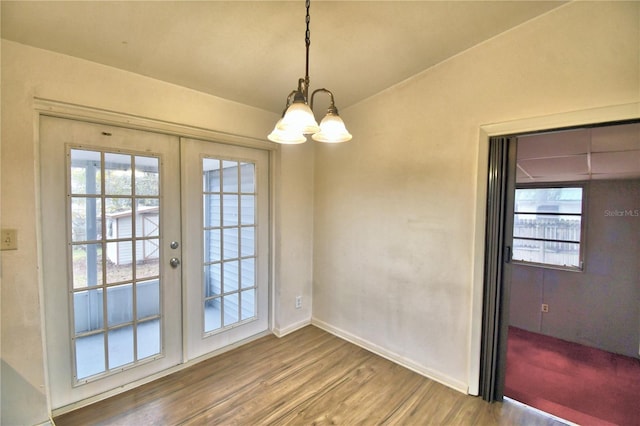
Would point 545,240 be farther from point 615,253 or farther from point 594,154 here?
point 594,154

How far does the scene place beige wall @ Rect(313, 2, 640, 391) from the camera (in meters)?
1.60

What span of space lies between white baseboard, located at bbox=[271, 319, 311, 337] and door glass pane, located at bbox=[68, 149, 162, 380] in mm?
1161

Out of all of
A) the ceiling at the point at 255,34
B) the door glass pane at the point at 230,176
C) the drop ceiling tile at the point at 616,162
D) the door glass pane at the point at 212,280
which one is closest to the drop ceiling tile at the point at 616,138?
the drop ceiling tile at the point at 616,162

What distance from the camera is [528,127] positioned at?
179 cm

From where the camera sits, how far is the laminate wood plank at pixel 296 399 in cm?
182

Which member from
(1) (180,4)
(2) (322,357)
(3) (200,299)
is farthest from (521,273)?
(1) (180,4)

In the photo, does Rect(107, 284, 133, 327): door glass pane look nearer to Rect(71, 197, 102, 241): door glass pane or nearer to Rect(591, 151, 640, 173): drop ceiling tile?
Rect(71, 197, 102, 241): door glass pane

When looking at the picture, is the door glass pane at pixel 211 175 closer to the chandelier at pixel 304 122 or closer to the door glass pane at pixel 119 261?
the door glass pane at pixel 119 261

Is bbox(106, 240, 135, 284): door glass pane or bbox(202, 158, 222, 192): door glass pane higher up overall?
bbox(202, 158, 222, 192): door glass pane

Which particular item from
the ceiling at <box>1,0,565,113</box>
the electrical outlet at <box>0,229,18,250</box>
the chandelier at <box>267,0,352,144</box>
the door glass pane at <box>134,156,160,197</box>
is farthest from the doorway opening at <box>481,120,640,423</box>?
the electrical outlet at <box>0,229,18,250</box>

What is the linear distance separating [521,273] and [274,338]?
3.30 m

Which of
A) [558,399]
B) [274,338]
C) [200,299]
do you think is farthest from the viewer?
[274,338]

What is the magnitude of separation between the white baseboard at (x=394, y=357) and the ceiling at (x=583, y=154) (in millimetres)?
2026

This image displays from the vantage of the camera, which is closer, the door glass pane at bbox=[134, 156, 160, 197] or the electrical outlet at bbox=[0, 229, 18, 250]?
the electrical outlet at bbox=[0, 229, 18, 250]
